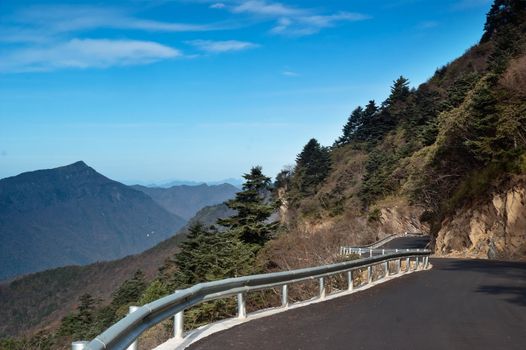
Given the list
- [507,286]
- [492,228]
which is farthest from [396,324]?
[492,228]

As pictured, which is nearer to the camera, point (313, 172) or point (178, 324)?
point (178, 324)

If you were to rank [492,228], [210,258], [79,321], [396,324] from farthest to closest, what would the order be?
[79,321]
[210,258]
[492,228]
[396,324]

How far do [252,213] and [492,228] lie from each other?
779 inches

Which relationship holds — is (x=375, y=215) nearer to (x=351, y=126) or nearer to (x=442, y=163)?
(x=442, y=163)

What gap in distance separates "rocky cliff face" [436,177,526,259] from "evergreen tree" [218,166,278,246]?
1407cm

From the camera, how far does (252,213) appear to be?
46656 millimetres

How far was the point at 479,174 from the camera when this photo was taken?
119 ft

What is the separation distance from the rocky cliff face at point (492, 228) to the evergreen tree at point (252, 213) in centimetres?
1407

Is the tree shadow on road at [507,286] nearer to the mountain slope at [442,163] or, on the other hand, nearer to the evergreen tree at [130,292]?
the mountain slope at [442,163]

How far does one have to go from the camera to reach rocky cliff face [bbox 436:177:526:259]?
30.1 meters

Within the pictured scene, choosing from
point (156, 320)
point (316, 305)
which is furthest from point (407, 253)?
point (156, 320)

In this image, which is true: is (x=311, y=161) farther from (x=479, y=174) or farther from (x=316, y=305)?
(x=316, y=305)

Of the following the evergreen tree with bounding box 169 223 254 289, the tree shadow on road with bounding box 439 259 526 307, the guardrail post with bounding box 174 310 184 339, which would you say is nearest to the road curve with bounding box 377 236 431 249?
the evergreen tree with bounding box 169 223 254 289

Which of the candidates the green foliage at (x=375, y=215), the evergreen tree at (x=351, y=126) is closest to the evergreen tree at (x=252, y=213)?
the green foliage at (x=375, y=215)
